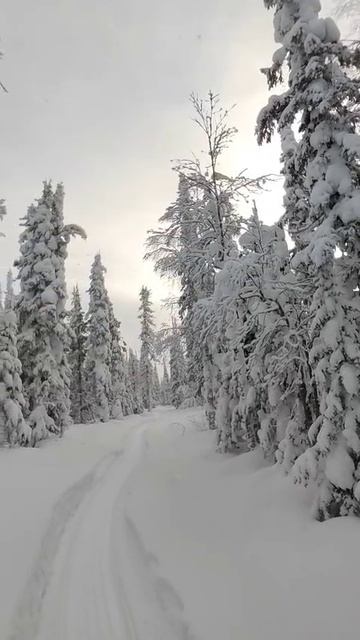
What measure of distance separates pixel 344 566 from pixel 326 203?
16.5 ft

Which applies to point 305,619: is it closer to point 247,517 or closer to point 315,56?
point 247,517

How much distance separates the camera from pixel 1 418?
754 inches

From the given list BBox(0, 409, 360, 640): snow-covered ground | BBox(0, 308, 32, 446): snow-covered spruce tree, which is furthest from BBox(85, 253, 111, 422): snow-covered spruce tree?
BBox(0, 409, 360, 640): snow-covered ground

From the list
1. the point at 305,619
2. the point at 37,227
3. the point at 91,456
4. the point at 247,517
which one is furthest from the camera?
the point at 37,227

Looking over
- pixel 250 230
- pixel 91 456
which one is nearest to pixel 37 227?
pixel 91 456

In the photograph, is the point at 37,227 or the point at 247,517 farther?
the point at 37,227

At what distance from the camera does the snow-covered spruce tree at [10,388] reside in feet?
60.6

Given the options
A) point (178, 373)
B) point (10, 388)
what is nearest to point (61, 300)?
point (10, 388)

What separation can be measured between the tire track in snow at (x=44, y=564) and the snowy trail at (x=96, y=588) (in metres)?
0.01

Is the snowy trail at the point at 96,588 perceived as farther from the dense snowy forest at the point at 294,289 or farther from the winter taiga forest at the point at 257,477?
the dense snowy forest at the point at 294,289

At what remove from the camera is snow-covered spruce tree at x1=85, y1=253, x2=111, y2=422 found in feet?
125

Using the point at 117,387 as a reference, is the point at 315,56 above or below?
above

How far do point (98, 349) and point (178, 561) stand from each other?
32.5 metres

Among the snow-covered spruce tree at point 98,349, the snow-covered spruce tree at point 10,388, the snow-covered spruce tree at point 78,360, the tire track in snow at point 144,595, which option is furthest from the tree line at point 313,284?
the snow-covered spruce tree at point 78,360
